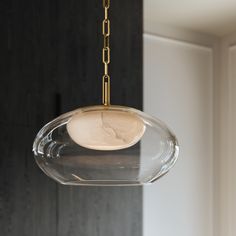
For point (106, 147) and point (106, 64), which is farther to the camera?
point (106, 64)

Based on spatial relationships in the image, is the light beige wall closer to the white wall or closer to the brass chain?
the white wall

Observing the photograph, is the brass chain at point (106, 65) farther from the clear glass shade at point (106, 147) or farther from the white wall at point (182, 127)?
the white wall at point (182, 127)

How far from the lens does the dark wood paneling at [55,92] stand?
2.01 metres

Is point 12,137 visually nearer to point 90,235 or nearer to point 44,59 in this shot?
point 44,59

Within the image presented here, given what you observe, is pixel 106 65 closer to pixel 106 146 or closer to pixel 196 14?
pixel 106 146

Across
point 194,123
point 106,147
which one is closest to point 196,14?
point 194,123

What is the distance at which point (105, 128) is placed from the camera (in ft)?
3.33

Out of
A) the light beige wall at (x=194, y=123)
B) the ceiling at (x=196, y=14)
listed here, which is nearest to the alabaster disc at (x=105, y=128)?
the ceiling at (x=196, y=14)

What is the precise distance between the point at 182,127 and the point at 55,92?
4.31ft

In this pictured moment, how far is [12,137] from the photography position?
6.58 feet

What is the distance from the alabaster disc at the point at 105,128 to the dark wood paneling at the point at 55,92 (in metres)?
1.04

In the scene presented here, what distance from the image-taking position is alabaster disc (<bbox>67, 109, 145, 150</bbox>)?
39.9 inches

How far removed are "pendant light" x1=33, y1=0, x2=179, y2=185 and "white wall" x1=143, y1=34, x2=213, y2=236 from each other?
186 centimetres

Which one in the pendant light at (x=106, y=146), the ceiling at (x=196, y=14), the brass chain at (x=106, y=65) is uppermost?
the ceiling at (x=196, y=14)
